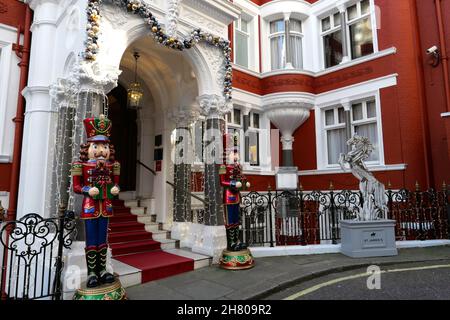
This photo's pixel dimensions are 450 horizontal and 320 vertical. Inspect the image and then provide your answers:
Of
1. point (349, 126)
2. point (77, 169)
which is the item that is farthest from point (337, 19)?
point (77, 169)

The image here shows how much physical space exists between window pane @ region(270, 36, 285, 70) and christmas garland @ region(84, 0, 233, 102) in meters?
5.67

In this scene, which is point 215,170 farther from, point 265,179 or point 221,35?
point 265,179

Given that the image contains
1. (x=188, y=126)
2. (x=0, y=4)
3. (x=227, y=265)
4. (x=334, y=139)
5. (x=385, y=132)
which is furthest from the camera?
(x=334, y=139)

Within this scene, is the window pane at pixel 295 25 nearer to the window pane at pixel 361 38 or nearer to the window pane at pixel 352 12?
the window pane at pixel 352 12

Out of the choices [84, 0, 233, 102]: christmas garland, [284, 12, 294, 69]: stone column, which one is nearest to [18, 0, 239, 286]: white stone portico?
[84, 0, 233, 102]: christmas garland

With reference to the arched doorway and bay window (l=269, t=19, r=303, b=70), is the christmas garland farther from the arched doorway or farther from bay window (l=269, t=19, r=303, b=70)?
bay window (l=269, t=19, r=303, b=70)

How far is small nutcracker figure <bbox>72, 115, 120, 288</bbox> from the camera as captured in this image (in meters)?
3.99

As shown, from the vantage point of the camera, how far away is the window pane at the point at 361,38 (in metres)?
10.4

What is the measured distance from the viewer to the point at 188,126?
7.70 metres

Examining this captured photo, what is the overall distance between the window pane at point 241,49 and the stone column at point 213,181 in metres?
5.63

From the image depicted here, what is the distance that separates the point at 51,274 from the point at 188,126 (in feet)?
14.3

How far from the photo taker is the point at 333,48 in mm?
11625

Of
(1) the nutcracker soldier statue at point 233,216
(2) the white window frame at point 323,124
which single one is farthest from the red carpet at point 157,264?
(2) the white window frame at point 323,124
